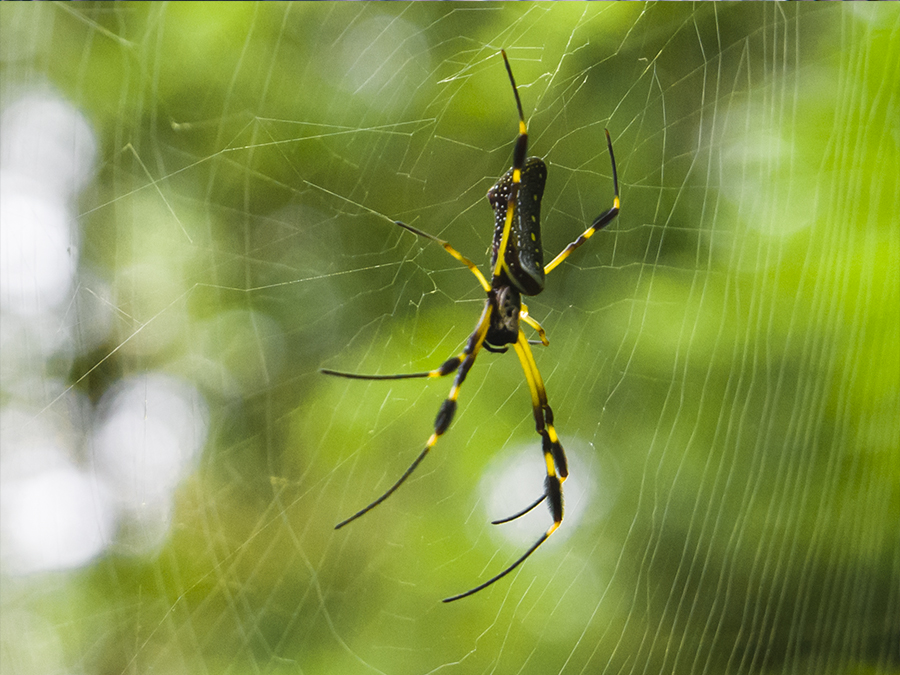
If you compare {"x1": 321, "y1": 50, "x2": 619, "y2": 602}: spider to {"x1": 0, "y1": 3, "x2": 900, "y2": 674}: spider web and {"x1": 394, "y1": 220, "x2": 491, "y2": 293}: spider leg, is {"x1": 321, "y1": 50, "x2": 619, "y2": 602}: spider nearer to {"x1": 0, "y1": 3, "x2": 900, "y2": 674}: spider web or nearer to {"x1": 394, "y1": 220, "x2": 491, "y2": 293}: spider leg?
{"x1": 394, "y1": 220, "x2": 491, "y2": 293}: spider leg

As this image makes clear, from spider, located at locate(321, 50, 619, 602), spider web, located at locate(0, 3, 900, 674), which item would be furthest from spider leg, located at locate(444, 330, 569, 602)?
spider web, located at locate(0, 3, 900, 674)

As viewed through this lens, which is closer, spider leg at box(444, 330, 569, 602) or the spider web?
spider leg at box(444, 330, 569, 602)

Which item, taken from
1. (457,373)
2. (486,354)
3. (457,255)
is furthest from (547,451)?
(486,354)

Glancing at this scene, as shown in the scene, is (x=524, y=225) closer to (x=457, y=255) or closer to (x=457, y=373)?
(x=457, y=255)

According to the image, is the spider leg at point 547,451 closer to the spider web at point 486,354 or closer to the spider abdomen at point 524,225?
the spider abdomen at point 524,225

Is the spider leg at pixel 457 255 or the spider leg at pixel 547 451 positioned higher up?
the spider leg at pixel 457 255

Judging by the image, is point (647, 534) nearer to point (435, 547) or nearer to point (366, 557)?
point (435, 547)

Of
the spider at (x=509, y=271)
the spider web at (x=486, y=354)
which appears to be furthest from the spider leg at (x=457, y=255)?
the spider web at (x=486, y=354)

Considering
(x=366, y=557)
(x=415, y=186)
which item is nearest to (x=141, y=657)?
(x=366, y=557)
